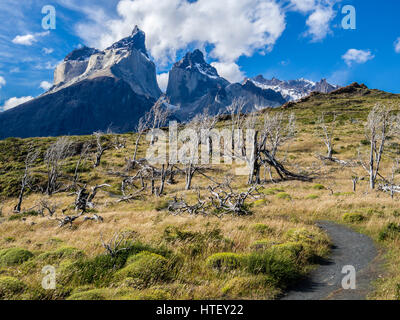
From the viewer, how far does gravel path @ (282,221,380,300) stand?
5547 millimetres

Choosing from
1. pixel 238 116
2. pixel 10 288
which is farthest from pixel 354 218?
pixel 238 116

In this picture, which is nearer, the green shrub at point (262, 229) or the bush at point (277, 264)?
the bush at point (277, 264)

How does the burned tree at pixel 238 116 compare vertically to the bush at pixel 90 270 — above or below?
above

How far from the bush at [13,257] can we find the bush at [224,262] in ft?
18.9

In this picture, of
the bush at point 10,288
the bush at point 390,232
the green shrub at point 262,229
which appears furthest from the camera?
the green shrub at point 262,229

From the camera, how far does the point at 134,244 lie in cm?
757

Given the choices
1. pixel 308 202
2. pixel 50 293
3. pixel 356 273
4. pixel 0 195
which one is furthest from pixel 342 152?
pixel 0 195

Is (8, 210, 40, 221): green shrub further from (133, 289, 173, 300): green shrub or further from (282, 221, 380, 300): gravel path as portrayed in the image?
(282, 221, 380, 300): gravel path

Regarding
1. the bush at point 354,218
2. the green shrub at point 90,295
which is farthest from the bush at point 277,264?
the bush at point 354,218

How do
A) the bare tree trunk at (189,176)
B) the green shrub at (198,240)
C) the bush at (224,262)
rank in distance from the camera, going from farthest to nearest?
1. the bare tree trunk at (189,176)
2. the green shrub at (198,240)
3. the bush at (224,262)

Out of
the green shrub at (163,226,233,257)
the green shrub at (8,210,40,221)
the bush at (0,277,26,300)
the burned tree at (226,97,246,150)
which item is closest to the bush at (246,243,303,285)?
the green shrub at (163,226,233,257)

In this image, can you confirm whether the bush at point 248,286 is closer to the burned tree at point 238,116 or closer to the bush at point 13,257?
the bush at point 13,257

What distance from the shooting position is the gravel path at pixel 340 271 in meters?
5.55

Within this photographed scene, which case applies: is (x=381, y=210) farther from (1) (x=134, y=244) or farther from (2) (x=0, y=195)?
(2) (x=0, y=195)
